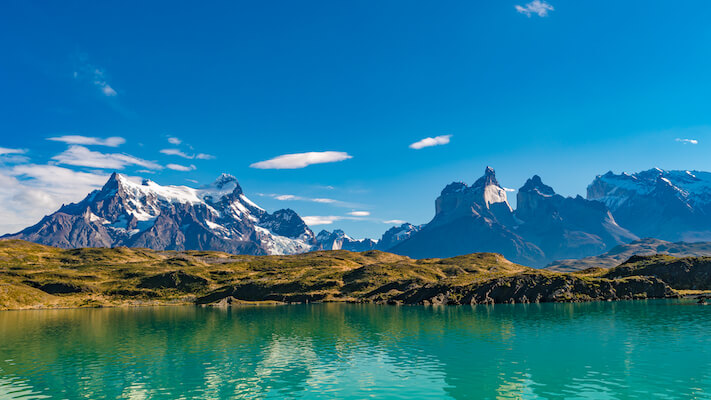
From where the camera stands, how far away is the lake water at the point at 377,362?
5100 cm

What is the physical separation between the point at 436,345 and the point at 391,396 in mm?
36878

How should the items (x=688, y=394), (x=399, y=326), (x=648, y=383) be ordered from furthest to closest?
(x=399, y=326), (x=648, y=383), (x=688, y=394)

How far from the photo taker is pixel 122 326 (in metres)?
135

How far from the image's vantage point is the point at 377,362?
68312 millimetres

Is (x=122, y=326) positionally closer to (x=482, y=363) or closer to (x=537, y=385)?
(x=482, y=363)

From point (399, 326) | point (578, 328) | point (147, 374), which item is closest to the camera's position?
point (147, 374)

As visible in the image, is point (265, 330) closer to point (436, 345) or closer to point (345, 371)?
point (436, 345)

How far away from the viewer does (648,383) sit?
50.9m

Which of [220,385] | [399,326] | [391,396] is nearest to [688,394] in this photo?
[391,396]

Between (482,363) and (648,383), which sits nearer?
(648,383)

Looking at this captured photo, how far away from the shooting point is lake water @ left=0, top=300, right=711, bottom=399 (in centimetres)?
5100

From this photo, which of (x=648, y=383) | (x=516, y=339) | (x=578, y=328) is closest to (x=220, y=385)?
(x=648, y=383)

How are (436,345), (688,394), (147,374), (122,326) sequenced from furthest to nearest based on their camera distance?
(122,326) < (436,345) < (147,374) < (688,394)

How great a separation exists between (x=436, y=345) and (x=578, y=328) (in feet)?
131
